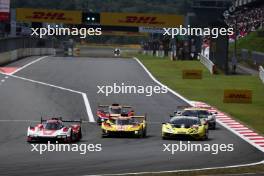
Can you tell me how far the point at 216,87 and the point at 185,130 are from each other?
34.9 m

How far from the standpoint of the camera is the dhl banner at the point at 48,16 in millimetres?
121062

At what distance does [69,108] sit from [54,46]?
89.0 m

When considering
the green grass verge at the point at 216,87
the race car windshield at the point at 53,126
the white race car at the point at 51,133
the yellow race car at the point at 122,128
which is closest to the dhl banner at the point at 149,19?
the green grass verge at the point at 216,87

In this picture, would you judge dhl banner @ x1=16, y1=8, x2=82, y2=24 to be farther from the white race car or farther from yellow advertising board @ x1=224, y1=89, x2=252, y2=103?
the white race car

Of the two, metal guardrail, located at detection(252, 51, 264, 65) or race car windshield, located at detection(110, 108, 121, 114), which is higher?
race car windshield, located at detection(110, 108, 121, 114)

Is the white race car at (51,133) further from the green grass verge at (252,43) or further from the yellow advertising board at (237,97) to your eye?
the green grass verge at (252,43)

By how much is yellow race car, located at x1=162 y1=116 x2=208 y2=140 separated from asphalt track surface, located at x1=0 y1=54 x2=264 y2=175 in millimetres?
499

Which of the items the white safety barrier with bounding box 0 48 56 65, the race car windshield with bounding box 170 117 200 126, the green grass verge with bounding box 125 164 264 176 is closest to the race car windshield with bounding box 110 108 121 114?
the race car windshield with bounding box 170 117 200 126

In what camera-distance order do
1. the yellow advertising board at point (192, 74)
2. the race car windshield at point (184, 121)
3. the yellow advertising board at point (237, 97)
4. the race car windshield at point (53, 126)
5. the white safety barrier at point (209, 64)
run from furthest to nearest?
the white safety barrier at point (209, 64)
the yellow advertising board at point (192, 74)
the yellow advertising board at point (237, 97)
the race car windshield at point (184, 121)
the race car windshield at point (53, 126)

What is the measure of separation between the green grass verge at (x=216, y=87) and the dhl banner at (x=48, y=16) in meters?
22.0

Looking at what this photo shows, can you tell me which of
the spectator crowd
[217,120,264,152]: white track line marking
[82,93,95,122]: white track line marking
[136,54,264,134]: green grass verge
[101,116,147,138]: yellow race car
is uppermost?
the spectator crowd

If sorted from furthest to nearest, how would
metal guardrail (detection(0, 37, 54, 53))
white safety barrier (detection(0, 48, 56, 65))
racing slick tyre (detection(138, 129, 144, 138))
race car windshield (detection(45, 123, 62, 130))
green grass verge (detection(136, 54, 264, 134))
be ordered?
white safety barrier (detection(0, 48, 56, 65)) < metal guardrail (detection(0, 37, 54, 53)) < green grass verge (detection(136, 54, 264, 134)) < racing slick tyre (detection(138, 129, 144, 138)) < race car windshield (detection(45, 123, 62, 130))

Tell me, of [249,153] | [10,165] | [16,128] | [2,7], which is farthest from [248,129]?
[2,7]

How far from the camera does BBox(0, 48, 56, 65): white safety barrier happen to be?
288ft
